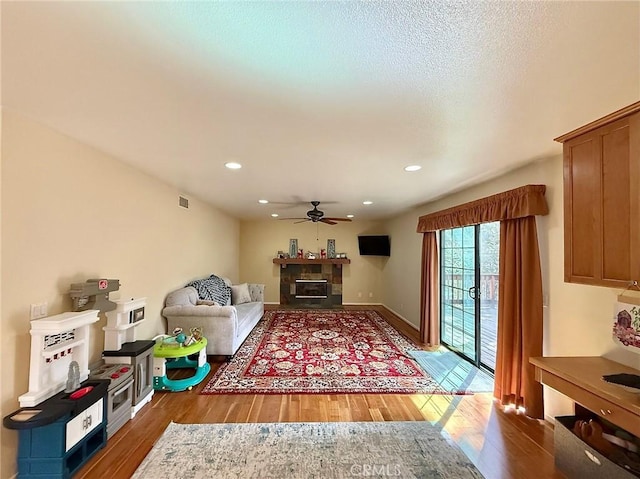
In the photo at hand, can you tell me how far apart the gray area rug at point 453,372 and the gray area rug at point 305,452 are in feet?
3.28

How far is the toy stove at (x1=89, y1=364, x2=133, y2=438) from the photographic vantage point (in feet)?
7.87

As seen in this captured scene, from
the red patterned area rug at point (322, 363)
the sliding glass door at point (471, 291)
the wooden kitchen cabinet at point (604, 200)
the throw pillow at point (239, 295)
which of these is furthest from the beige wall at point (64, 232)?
the sliding glass door at point (471, 291)

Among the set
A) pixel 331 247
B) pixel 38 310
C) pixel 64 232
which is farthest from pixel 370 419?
pixel 331 247

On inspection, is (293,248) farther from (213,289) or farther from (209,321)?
(209,321)

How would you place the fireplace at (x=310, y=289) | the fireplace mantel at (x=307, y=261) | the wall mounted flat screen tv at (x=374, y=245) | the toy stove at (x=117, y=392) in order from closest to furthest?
the toy stove at (x=117, y=392)
the wall mounted flat screen tv at (x=374, y=245)
the fireplace mantel at (x=307, y=261)
the fireplace at (x=310, y=289)

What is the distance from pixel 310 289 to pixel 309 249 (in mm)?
1124

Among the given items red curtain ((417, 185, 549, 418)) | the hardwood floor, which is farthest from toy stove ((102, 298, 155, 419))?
red curtain ((417, 185, 549, 418))

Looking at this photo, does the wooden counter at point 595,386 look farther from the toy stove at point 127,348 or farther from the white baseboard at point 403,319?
the white baseboard at point 403,319

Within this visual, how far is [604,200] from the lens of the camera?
1.86 meters

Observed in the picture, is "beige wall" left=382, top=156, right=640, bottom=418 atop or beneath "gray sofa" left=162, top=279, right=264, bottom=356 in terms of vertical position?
atop

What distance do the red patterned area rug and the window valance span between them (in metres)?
1.99

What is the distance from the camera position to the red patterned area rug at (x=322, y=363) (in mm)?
3277

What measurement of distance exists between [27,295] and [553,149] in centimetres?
411

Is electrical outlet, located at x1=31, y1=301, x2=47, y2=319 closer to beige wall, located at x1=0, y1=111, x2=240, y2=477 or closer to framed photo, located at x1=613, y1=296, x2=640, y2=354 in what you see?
beige wall, located at x1=0, y1=111, x2=240, y2=477
